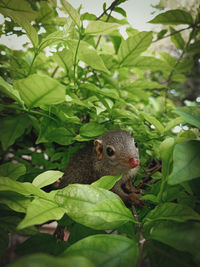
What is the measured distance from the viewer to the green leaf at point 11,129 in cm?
80

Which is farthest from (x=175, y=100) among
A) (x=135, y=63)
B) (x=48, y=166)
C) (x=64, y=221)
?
(x=64, y=221)

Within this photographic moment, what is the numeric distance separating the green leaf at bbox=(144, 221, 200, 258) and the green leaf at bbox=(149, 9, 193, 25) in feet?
2.86

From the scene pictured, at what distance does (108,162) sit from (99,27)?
625mm

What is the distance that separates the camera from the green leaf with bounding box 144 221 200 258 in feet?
1.19

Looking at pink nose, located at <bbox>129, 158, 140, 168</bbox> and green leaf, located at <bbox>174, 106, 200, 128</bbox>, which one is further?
pink nose, located at <bbox>129, 158, 140, 168</bbox>

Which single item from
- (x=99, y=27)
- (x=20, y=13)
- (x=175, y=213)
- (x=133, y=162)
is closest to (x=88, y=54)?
(x=99, y=27)

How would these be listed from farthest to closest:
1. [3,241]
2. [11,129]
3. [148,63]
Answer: [148,63] < [11,129] < [3,241]

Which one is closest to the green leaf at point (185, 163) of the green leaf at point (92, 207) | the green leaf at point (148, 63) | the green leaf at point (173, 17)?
the green leaf at point (92, 207)

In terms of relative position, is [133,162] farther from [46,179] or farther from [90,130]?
[46,179]

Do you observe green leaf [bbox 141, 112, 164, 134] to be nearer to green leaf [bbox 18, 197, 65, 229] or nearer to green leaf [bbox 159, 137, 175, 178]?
green leaf [bbox 159, 137, 175, 178]

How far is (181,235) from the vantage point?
38cm

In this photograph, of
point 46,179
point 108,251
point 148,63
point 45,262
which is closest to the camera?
point 45,262

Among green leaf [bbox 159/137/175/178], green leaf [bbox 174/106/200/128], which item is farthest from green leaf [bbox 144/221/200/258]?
green leaf [bbox 174/106/200/128]

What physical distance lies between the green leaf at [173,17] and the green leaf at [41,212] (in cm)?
89
